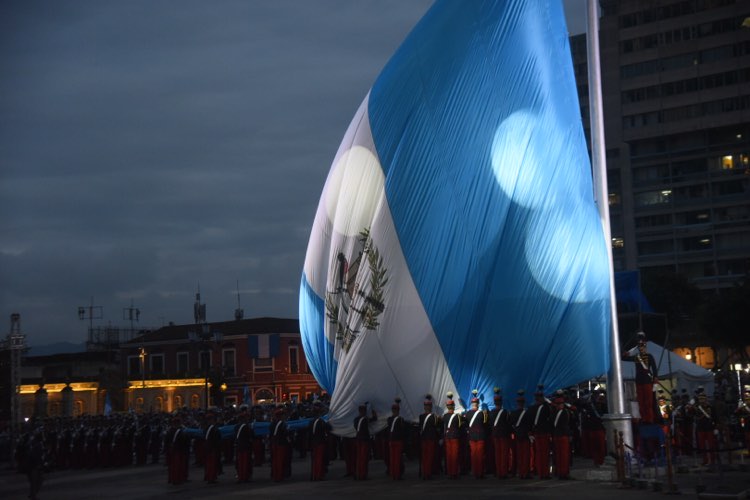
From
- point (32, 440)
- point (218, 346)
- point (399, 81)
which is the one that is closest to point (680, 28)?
point (218, 346)

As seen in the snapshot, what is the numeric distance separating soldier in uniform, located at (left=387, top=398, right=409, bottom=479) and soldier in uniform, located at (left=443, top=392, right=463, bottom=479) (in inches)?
38.2

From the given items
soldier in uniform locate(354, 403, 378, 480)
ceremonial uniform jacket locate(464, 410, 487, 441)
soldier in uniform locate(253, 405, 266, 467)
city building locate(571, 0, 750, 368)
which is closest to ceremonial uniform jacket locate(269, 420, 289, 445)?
soldier in uniform locate(354, 403, 378, 480)

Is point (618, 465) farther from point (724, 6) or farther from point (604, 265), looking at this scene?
point (724, 6)

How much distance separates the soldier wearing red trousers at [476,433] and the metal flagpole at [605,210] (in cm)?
259

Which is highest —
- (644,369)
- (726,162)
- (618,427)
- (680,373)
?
(726,162)

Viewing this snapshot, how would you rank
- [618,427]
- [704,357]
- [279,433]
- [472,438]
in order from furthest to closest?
[704,357] → [279,433] → [472,438] → [618,427]

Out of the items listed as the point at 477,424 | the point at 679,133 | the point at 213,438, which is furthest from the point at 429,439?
the point at 679,133

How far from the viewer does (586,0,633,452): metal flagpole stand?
664 inches

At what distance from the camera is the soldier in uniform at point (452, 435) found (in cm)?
1862

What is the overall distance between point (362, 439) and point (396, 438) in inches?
31.0

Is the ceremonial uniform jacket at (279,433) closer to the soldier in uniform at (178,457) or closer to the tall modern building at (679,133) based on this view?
the soldier in uniform at (178,457)

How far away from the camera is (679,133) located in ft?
271

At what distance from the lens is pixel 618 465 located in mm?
16406

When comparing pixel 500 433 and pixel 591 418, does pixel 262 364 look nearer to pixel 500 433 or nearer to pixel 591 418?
pixel 591 418
